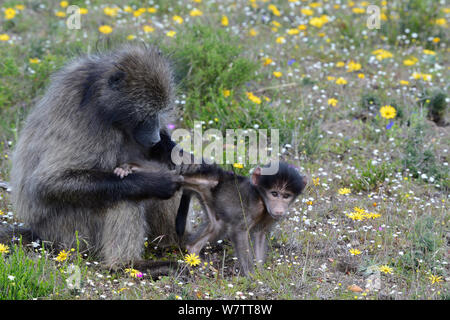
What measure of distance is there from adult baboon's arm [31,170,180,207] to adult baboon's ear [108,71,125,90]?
1.87 feet

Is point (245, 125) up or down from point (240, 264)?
up

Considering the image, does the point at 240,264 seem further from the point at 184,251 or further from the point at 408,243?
the point at 408,243

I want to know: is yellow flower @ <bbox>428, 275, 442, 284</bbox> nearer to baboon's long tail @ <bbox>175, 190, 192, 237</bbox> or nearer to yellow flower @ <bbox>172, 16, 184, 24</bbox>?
baboon's long tail @ <bbox>175, 190, 192, 237</bbox>

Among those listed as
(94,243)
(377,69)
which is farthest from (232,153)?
(377,69)

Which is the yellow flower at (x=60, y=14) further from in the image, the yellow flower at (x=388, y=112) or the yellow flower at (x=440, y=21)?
the yellow flower at (x=440, y=21)

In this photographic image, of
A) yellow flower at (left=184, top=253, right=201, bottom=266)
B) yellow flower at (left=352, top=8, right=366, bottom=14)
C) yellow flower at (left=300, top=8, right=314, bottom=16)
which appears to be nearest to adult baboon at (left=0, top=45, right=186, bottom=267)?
yellow flower at (left=184, top=253, right=201, bottom=266)

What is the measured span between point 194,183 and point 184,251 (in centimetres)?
57

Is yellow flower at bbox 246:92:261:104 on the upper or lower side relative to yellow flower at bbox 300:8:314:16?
lower

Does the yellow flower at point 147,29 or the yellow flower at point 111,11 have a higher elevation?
the yellow flower at point 111,11

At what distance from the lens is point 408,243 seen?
4.79 meters

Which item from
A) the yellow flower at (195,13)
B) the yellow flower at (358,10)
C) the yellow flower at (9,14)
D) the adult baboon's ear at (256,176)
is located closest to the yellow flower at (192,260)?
the adult baboon's ear at (256,176)

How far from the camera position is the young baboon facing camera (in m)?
4.41

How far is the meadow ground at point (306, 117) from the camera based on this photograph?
4238 millimetres

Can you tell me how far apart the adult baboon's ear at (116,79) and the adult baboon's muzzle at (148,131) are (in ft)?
0.96
